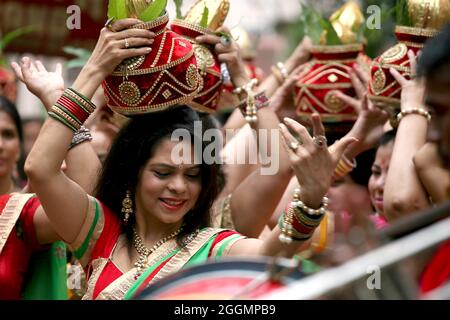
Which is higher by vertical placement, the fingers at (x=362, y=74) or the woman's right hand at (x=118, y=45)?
the woman's right hand at (x=118, y=45)

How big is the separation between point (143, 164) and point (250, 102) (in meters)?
0.55

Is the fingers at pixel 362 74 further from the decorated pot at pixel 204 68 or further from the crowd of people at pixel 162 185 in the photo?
the decorated pot at pixel 204 68

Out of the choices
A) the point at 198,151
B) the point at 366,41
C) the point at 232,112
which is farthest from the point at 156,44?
the point at 232,112

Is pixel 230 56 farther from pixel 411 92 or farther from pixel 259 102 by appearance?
pixel 411 92

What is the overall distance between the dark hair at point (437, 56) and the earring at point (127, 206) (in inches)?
66.2

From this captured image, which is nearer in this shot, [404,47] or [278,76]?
[404,47]

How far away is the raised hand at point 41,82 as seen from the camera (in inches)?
146

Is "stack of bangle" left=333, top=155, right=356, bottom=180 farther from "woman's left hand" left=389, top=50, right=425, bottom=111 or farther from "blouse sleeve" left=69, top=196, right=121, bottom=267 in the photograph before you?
"blouse sleeve" left=69, top=196, right=121, bottom=267

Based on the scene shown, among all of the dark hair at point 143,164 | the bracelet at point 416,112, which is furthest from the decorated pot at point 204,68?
the bracelet at point 416,112

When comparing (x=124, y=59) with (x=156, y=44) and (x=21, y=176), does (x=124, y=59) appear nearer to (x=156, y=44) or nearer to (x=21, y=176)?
(x=156, y=44)

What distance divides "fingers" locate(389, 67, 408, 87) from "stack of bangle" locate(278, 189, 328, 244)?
98 cm

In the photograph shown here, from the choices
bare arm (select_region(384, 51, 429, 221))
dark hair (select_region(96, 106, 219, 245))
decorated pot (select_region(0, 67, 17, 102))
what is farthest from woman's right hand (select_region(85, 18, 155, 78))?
decorated pot (select_region(0, 67, 17, 102))

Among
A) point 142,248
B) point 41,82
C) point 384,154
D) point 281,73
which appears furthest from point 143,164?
point 281,73

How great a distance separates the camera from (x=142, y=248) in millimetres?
3508
